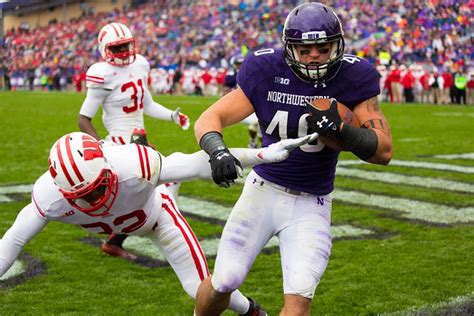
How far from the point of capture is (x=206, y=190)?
27.9 ft

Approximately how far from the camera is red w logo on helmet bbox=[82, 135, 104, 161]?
3352 mm

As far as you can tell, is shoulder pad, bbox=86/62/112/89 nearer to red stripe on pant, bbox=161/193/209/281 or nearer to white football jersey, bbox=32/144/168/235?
red stripe on pant, bbox=161/193/209/281

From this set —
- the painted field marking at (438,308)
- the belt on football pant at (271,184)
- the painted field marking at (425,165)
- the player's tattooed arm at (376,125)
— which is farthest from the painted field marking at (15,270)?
the painted field marking at (425,165)

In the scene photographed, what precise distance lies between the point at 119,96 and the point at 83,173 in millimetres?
3089

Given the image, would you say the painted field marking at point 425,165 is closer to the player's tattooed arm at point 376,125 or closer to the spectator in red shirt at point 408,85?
the player's tattooed arm at point 376,125

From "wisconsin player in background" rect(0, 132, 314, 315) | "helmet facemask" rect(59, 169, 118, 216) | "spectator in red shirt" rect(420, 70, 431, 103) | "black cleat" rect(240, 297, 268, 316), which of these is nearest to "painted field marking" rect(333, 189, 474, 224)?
"black cleat" rect(240, 297, 268, 316)

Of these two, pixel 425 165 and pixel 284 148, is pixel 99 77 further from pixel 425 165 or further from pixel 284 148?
pixel 425 165

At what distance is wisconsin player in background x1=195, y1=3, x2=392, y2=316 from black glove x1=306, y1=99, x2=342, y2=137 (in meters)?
0.04

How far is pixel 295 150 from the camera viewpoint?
3.47 m

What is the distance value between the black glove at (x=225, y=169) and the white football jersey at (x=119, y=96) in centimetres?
325

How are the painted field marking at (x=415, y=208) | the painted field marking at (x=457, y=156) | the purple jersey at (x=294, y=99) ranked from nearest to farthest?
the purple jersey at (x=294, y=99) < the painted field marking at (x=415, y=208) < the painted field marking at (x=457, y=156)

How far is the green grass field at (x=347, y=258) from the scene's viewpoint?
4.55 m

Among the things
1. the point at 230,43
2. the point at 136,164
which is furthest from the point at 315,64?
the point at 230,43

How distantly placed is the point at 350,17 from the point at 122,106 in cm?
2583
